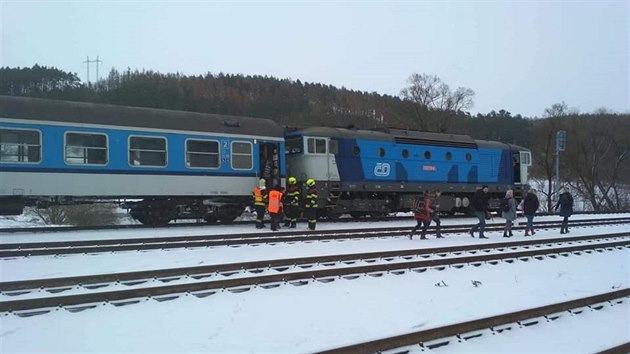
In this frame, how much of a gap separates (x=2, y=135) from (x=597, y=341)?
554 inches

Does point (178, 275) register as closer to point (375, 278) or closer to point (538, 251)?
point (375, 278)

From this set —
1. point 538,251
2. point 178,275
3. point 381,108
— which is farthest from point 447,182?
point 381,108

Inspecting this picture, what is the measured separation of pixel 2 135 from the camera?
13.7 meters

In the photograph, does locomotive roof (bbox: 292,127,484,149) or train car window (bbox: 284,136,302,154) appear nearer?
train car window (bbox: 284,136,302,154)

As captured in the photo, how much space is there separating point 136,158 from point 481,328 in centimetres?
1221

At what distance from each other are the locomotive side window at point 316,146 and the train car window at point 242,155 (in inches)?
104

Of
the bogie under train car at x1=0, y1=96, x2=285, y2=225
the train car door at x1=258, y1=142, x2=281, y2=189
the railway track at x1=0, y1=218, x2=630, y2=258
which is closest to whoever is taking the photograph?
the railway track at x1=0, y1=218, x2=630, y2=258

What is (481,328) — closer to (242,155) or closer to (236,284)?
(236,284)

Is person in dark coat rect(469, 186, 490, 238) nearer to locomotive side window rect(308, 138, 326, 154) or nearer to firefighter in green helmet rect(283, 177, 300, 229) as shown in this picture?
firefighter in green helmet rect(283, 177, 300, 229)

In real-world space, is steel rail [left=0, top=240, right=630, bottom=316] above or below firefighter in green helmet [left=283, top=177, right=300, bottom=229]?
below

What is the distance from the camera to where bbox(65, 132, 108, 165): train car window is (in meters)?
14.6

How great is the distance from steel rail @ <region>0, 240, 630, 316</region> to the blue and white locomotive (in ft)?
28.0

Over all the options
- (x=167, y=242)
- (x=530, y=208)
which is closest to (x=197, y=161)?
(x=167, y=242)

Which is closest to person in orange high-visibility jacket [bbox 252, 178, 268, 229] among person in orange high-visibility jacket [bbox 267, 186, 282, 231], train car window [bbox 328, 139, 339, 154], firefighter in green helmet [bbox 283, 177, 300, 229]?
person in orange high-visibility jacket [bbox 267, 186, 282, 231]
